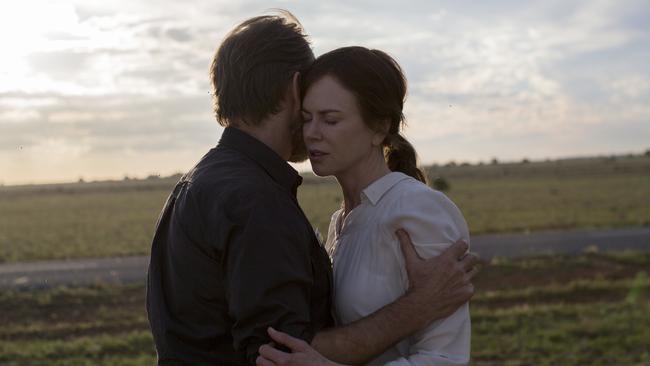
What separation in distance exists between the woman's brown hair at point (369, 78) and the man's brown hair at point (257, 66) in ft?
0.22

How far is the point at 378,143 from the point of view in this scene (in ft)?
9.54

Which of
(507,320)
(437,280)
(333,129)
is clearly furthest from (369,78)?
(507,320)

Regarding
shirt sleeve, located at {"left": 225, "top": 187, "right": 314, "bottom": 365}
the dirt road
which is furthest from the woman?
the dirt road

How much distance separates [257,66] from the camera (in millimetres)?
2602

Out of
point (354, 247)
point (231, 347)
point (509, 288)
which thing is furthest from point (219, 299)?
point (509, 288)

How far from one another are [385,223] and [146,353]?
25.9ft

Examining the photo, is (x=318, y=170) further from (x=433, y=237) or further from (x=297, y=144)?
(x=433, y=237)

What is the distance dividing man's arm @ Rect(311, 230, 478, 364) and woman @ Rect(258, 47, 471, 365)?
0.04 metres

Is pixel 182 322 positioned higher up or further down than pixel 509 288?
higher up

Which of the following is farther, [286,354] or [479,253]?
[479,253]

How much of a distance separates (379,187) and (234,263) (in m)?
0.73

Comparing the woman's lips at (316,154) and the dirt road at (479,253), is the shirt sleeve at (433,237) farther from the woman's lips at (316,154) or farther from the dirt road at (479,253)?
the dirt road at (479,253)

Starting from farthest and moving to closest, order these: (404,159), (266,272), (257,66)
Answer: (404,159), (257,66), (266,272)

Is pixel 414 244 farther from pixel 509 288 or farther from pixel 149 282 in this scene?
pixel 509 288
